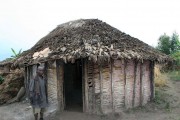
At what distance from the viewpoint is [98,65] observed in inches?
407

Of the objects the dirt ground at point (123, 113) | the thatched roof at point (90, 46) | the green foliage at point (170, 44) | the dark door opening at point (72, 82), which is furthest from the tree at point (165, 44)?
the thatched roof at point (90, 46)

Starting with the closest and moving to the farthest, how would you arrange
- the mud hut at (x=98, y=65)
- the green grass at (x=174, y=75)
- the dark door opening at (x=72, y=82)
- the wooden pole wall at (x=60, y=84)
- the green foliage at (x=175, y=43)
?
1. the mud hut at (x=98, y=65)
2. the wooden pole wall at (x=60, y=84)
3. the dark door opening at (x=72, y=82)
4. the green grass at (x=174, y=75)
5. the green foliage at (x=175, y=43)

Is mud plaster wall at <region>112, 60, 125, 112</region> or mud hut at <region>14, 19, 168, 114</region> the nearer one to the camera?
mud hut at <region>14, 19, 168, 114</region>

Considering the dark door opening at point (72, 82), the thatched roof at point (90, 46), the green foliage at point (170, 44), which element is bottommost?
the dark door opening at point (72, 82)

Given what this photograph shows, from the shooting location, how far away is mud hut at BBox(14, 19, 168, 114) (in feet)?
33.3

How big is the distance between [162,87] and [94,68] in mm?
5990

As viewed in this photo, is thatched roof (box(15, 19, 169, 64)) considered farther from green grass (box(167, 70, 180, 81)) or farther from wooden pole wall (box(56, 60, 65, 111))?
green grass (box(167, 70, 180, 81))

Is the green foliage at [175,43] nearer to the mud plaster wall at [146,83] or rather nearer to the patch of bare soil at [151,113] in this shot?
the patch of bare soil at [151,113]

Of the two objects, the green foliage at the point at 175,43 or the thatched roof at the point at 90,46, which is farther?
the green foliage at the point at 175,43

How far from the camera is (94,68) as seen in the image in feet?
34.0

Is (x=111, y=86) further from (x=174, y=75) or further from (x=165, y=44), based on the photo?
(x=165, y=44)

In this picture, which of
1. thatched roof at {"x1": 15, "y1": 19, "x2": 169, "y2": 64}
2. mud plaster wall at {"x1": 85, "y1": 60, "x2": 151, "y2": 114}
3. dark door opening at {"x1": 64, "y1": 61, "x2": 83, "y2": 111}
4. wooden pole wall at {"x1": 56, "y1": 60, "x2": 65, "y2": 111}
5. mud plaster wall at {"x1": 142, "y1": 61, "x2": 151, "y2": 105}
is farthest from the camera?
dark door opening at {"x1": 64, "y1": 61, "x2": 83, "y2": 111}

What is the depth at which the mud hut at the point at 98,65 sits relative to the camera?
10156mm

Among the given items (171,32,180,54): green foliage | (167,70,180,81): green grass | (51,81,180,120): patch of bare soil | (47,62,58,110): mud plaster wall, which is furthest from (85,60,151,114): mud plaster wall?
(171,32,180,54): green foliage
